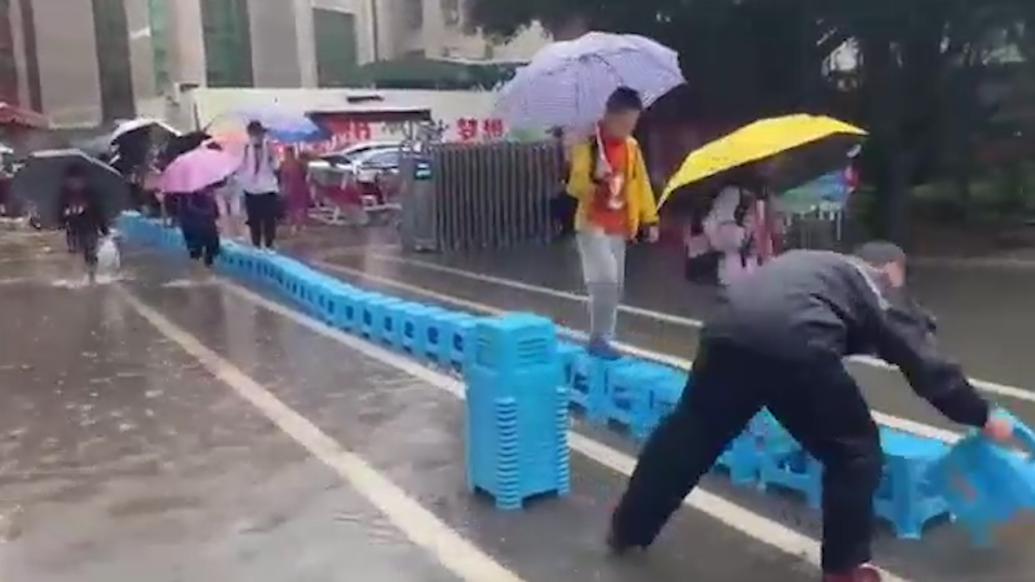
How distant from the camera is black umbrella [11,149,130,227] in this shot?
54.7 feet

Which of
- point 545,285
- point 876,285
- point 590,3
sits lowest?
point 545,285

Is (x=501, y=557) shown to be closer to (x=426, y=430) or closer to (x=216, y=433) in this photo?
(x=426, y=430)

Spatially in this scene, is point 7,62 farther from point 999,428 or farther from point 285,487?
point 999,428

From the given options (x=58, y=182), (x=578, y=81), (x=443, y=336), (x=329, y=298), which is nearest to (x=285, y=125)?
(x=58, y=182)

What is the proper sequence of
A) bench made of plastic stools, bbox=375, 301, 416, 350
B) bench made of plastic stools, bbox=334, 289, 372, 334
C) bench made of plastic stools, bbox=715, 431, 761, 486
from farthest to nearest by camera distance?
bench made of plastic stools, bbox=334, 289, 372, 334, bench made of plastic stools, bbox=375, 301, 416, 350, bench made of plastic stools, bbox=715, 431, 761, 486

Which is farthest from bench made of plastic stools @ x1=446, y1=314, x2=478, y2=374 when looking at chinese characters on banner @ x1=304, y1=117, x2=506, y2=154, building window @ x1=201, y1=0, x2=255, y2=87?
building window @ x1=201, y1=0, x2=255, y2=87

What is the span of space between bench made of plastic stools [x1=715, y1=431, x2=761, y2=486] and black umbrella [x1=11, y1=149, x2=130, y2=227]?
39.3 ft

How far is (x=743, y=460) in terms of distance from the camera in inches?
238

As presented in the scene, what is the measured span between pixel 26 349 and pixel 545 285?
17.5ft

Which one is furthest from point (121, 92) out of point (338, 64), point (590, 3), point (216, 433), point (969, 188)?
point (216, 433)

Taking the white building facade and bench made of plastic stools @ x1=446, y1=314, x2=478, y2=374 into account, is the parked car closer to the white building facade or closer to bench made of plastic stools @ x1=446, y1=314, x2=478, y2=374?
the white building facade

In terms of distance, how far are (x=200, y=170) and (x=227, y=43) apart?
28.2m

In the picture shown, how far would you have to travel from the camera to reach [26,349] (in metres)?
10.7

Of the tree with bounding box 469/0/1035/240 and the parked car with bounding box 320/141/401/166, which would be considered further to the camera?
the parked car with bounding box 320/141/401/166
